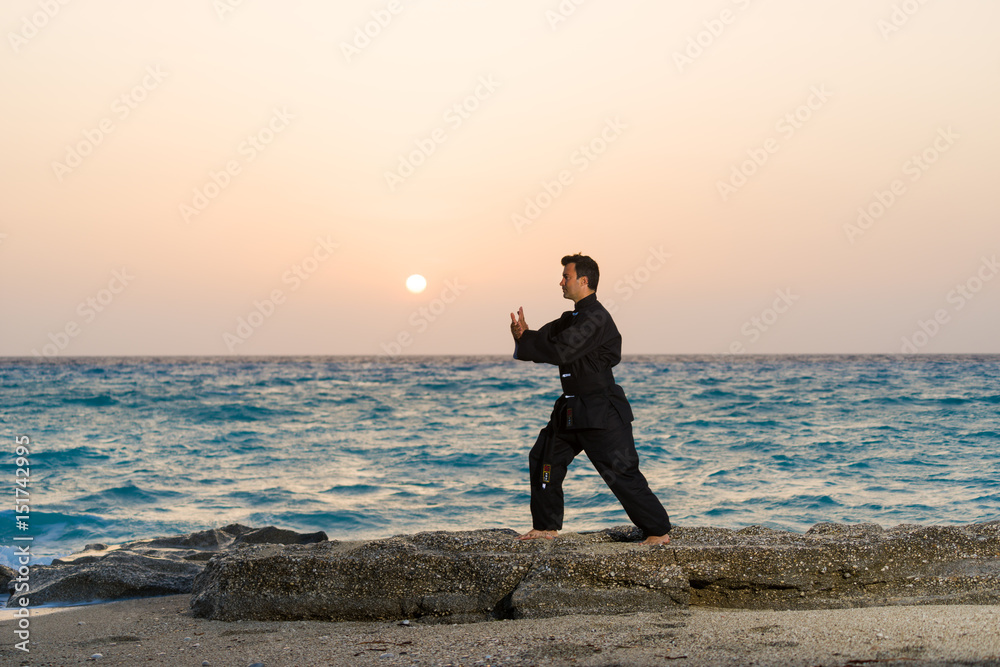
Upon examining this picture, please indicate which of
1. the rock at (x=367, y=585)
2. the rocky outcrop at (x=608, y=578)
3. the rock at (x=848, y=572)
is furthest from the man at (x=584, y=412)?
the rock at (x=367, y=585)

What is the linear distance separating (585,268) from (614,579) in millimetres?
1868

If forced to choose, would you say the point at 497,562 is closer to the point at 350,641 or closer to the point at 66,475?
the point at 350,641

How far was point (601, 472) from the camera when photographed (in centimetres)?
484

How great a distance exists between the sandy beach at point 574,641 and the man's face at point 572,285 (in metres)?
1.90

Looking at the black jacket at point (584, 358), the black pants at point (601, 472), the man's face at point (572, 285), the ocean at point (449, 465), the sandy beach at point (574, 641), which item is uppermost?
the man's face at point (572, 285)

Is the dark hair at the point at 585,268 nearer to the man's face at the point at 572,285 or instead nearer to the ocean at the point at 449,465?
the man's face at the point at 572,285

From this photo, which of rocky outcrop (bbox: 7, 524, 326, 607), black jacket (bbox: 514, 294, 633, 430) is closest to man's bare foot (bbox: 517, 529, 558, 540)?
black jacket (bbox: 514, 294, 633, 430)

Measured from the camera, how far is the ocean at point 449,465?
10.1 metres

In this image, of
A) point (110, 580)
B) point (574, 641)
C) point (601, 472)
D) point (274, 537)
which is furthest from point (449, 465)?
point (574, 641)

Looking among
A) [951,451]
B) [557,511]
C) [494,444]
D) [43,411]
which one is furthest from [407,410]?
[557,511]

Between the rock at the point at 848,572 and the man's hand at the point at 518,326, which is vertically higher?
the man's hand at the point at 518,326

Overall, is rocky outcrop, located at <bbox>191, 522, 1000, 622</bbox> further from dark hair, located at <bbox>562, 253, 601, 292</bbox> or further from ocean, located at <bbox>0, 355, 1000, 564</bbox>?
ocean, located at <bbox>0, 355, 1000, 564</bbox>

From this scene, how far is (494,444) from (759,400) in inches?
507

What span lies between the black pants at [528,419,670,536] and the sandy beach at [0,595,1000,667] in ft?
2.13
